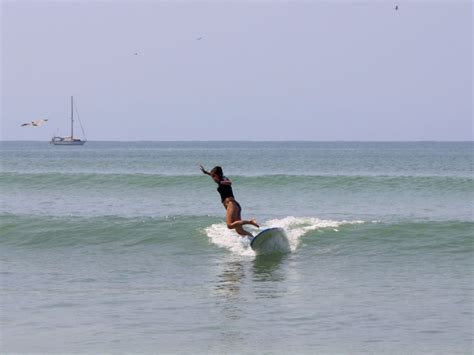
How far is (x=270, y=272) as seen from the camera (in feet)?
49.2

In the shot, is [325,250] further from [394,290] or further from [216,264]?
[394,290]

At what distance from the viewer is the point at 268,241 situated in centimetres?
1734

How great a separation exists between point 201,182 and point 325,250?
1841 centimetres

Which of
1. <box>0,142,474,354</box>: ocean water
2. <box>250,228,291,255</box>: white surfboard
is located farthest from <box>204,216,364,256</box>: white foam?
<box>250,228,291,255</box>: white surfboard

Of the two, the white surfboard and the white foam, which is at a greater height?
the white surfboard

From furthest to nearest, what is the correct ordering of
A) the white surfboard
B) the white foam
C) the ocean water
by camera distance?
the white foam → the white surfboard → the ocean water

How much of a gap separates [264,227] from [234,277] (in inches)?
215

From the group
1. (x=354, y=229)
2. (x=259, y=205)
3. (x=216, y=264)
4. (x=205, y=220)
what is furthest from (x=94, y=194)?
(x=216, y=264)

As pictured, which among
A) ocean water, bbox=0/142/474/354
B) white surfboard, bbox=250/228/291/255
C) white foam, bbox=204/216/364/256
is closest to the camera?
ocean water, bbox=0/142/474/354

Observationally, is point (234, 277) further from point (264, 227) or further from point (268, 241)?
point (264, 227)

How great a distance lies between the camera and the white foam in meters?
18.7

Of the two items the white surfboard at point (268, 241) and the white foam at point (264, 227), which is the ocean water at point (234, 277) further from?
the white surfboard at point (268, 241)

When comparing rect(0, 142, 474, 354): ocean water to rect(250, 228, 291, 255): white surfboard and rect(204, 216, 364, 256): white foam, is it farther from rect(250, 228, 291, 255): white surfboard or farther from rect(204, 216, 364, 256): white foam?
rect(250, 228, 291, 255): white surfboard

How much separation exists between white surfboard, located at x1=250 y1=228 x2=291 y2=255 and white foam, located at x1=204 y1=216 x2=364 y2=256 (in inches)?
9.8
